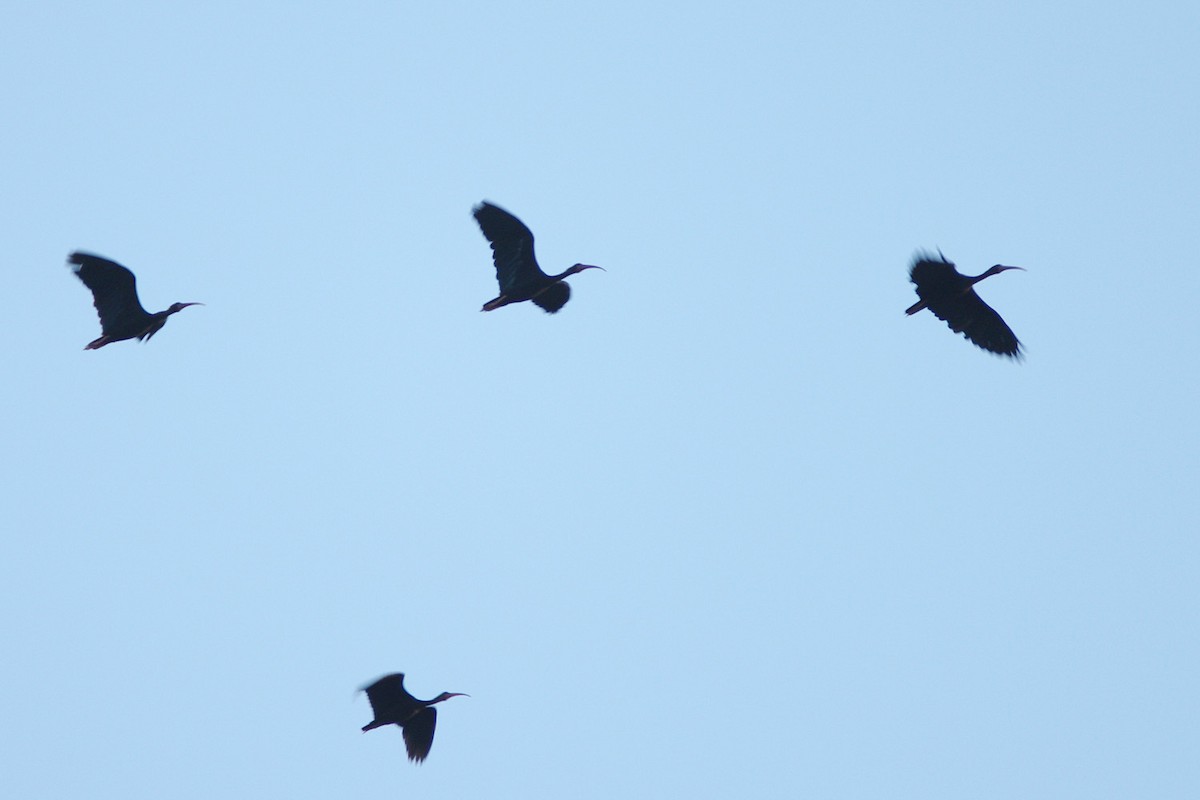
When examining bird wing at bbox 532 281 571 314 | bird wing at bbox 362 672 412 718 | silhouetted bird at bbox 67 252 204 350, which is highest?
bird wing at bbox 532 281 571 314

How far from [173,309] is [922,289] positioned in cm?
1153

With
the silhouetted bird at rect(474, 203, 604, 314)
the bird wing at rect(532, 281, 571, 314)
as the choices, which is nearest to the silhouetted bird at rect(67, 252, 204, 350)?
the silhouetted bird at rect(474, 203, 604, 314)

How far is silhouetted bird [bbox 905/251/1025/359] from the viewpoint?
2416cm

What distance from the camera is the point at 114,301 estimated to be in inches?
960

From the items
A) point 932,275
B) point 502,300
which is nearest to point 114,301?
point 502,300

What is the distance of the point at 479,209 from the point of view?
25.0 meters

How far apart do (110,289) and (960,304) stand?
13.0 m

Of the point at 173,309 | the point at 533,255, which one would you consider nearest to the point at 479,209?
the point at 533,255

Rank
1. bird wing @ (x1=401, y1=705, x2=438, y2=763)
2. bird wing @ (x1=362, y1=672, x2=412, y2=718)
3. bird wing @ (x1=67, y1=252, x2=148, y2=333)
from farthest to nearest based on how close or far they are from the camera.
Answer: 1. bird wing @ (x1=67, y1=252, x2=148, y2=333)
2. bird wing @ (x1=401, y1=705, x2=438, y2=763)
3. bird wing @ (x1=362, y1=672, x2=412, y2=718)

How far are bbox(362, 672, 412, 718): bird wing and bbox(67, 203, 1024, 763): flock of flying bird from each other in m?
0.01

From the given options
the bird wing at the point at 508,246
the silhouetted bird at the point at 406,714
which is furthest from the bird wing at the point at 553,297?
the silhouetted bird at the point at 406,714

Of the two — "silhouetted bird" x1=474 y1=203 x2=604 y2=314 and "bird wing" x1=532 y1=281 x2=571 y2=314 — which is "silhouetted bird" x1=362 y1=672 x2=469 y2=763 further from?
"bird wing" x1=532 y1=281 x2=571 y2=314

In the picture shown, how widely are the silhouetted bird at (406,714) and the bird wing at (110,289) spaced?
6.99 metres

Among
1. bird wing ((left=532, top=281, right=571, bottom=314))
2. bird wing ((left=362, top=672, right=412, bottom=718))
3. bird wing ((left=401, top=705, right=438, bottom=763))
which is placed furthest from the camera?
bird wing ((left=532, top=281, right=571, bottom=314))
